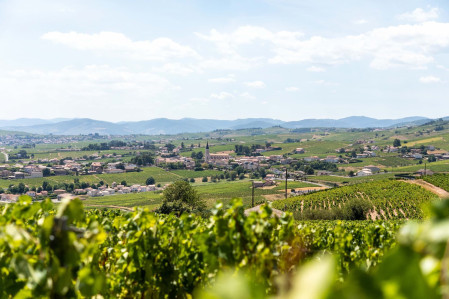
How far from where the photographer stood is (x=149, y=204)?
93.7m

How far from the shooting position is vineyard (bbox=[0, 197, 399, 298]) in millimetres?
2547

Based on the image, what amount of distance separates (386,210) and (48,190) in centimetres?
10315

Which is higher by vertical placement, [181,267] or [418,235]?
[418,235]

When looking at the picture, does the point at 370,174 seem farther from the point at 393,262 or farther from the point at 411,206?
the point at 393,262

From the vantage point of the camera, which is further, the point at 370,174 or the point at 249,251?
the point at 370,174

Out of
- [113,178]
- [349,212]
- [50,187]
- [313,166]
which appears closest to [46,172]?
[113,178]

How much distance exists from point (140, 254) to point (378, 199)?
63088 mm

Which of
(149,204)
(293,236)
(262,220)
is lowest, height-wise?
(149,204)

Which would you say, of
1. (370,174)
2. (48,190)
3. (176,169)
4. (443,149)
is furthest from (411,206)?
(443,149)

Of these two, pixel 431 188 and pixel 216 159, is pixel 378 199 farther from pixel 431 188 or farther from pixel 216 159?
pixel 216 159

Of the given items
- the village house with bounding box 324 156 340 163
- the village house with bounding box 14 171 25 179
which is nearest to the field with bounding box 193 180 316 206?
the village house with bounding box 324 156 340 163

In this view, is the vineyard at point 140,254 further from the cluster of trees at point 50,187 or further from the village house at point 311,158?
the village house at point 311,158

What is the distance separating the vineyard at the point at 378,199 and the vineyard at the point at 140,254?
47945mm

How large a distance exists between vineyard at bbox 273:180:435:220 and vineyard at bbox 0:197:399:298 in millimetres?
47945
